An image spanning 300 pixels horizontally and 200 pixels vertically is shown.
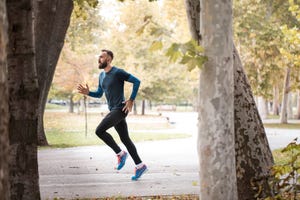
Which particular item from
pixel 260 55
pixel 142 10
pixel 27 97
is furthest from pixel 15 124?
pixel 142 10

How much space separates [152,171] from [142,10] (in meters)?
36.2

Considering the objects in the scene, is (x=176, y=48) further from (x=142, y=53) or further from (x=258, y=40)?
(x=142, y=53)

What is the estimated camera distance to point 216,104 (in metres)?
3.77

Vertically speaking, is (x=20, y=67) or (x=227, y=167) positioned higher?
(x=20, y=67)

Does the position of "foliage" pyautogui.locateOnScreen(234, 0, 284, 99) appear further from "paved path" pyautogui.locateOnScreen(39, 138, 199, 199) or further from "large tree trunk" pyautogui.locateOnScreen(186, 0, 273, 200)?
"large tree trunk" pyautogui.locateOnScreen(186, 0, 273, 200)

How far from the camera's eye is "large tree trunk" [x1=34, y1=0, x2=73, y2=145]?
11.0 metres

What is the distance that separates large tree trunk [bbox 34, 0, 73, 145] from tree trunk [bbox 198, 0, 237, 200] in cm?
618

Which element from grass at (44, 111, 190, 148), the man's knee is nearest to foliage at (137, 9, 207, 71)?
the man's knee

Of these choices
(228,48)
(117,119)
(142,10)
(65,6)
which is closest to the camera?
(228,48)

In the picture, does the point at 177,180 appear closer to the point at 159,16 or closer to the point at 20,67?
the point at 20,67

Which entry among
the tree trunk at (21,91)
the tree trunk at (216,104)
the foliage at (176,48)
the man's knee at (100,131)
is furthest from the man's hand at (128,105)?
the foliage at (176,48)

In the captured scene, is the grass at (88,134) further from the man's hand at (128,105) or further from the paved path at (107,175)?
the man's hand at (128,105)

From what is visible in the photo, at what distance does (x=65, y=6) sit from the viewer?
41.2 ft

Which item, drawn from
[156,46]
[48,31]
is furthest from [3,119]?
[48,31]
